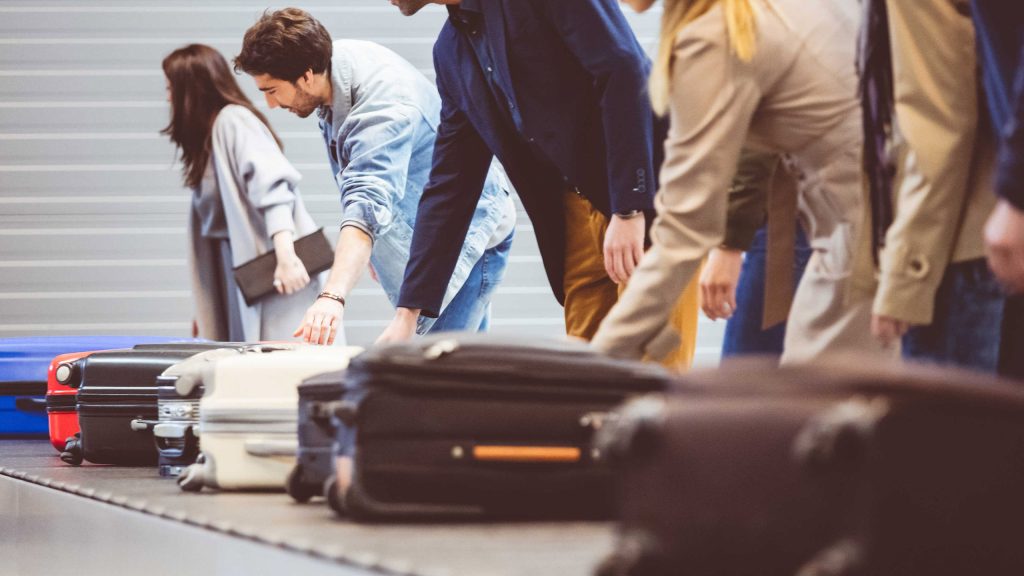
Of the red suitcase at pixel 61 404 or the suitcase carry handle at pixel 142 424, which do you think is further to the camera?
the red suitcase at pixel 61 404

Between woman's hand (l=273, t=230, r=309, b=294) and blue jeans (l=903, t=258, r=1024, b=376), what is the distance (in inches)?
116

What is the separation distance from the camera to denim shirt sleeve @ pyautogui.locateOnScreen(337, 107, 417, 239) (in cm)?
343

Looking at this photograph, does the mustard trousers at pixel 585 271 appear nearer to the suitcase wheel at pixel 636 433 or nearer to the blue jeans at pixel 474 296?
the blue jeans at pixel 474 296

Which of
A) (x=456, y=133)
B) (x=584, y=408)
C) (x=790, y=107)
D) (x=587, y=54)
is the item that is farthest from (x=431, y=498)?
(x=456, y=133)

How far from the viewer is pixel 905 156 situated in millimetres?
1697

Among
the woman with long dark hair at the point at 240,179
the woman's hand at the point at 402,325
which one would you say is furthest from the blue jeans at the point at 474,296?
the woman's hand at the point at 402,325

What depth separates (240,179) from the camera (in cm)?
444

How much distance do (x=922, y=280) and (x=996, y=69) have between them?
0.82 ft

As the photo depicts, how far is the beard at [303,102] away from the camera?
370 cm

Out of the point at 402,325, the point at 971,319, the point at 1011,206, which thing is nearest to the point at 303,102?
the point at 402,325

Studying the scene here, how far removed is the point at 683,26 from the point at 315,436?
75 centimetres

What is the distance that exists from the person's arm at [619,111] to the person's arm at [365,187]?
37.0 inches

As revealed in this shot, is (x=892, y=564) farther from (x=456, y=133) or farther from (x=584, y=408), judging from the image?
(x=456, y=133)

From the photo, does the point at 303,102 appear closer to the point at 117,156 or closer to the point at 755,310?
the point at 755,310
